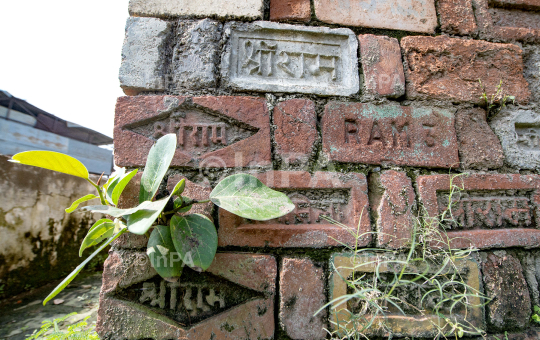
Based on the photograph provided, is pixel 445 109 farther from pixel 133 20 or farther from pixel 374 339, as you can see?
pixel 133 20

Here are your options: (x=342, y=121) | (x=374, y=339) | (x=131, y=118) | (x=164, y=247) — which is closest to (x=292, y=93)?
(x=342, y=121)

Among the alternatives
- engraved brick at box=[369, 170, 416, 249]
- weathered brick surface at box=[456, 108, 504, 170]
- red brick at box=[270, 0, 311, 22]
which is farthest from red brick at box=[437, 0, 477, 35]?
engraved brick at box=[369, 170, 416, 249]

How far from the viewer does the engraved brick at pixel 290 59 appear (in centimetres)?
125

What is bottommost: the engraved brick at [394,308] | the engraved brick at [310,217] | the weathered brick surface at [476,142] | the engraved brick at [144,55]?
the engraved brick at [394,308]

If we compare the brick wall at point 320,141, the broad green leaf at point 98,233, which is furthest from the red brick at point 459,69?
the broad green leaf at point 98,233

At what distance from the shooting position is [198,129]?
117cm

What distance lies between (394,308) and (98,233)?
3.83 ft

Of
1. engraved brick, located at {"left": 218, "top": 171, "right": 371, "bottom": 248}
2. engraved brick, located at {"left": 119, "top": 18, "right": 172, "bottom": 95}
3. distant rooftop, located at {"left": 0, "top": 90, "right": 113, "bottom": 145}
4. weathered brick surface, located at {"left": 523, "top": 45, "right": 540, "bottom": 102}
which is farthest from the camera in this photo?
distant rooftop, located at {"left": 0, "top": 90, "right": 113, "bottom": 145}

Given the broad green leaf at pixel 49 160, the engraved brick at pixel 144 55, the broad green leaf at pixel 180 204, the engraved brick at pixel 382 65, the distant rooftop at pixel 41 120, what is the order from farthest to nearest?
the distant rooftop at pixel 41 120
the engraved brick at pixel 382 65
the engraved brick at pixel 144 55
the broad green leaf at pixel 180 204
the broad green leaf at pixel 49 160

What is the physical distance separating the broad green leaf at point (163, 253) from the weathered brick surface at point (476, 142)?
130cm

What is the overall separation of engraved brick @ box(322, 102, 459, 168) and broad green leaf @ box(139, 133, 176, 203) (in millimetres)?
644

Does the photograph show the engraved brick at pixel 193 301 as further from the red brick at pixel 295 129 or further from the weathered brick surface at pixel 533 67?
the weathered brick surface at pixel 533 67

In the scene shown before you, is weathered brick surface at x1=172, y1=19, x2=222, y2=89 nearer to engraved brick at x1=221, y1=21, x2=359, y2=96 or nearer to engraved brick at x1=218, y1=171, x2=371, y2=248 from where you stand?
engraved brick at x1=221, y1=21, x2=359, y2=96

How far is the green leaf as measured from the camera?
86 centimetres
